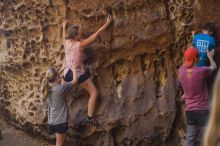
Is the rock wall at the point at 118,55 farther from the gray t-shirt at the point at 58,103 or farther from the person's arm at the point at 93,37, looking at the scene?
the gray t-shirt at the point at 58,103

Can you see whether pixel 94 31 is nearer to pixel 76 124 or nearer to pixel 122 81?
pixel 122 81

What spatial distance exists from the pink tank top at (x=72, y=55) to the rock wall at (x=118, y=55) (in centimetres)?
26

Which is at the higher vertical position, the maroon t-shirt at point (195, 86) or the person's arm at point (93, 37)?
the person's arm at point (93, 37)

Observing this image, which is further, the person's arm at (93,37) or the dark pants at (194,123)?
the person's arm at (93,37)

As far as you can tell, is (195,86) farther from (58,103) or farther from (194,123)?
(58,103)

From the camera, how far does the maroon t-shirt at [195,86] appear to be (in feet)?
16.4

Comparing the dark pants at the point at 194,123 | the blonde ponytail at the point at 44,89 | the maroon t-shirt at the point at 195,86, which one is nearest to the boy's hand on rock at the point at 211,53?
the maroon t-shirt at the point at 195,86

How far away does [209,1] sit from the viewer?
553 centimetres

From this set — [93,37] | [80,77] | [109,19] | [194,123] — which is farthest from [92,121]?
[194,123]

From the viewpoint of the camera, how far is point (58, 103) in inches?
223

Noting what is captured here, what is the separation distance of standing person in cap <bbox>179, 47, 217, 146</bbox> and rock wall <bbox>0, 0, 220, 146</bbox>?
2.41 feet

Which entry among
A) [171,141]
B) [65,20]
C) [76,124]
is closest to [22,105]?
[76,124]

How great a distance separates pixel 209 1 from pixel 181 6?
32 cm

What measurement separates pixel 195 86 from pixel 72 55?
1552mm
